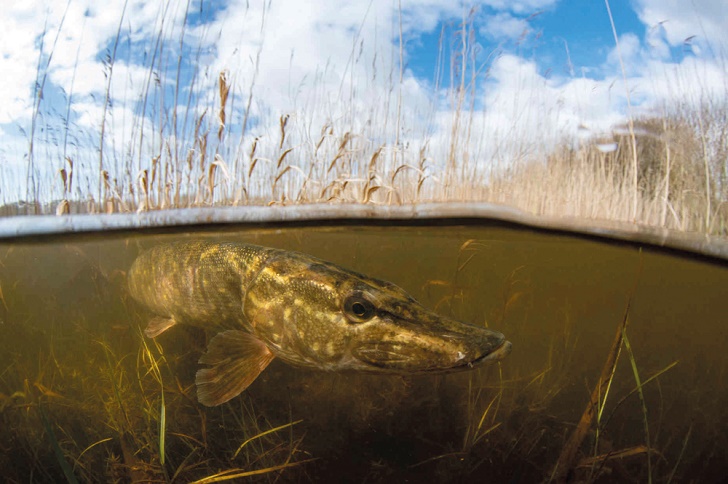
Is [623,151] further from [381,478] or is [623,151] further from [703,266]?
[381,478]

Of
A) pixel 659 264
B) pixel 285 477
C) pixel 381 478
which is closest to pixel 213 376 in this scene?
pixel 285 477

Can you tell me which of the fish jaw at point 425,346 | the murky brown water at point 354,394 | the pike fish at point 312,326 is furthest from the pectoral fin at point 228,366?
the fish jaw at point 425,346

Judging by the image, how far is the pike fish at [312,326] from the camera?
2.36 metres

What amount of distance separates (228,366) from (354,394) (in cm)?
204

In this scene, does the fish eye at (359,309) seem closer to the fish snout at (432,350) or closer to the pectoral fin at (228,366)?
the fish snout at (432,350)

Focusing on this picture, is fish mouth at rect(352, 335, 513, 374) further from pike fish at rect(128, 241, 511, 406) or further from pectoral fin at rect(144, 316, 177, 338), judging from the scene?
pectoral fin at rect(144, 316, 177, 338)

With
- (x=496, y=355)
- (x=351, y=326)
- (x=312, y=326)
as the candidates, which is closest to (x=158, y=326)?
(x=312, y=326)

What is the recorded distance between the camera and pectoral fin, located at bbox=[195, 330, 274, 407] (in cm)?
258

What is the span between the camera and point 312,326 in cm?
262

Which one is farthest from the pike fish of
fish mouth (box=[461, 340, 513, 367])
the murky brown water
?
the murky brown water

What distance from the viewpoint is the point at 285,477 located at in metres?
3.77

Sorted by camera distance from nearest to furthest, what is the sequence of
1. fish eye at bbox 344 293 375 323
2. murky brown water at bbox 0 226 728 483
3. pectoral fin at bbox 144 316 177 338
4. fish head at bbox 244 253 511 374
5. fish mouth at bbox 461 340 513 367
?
fish mouth at bbox 461 340 513 367 → fish head at bbox 244 253 511 374 → fish eye at bbox 344 293 375 323 → pectoral fin at bbox 144 316 177 338 → murky brown water at bbox 0 226 728 483

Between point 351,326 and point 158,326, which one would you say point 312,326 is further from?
point 158,326

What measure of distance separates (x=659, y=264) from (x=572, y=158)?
13.7ft
